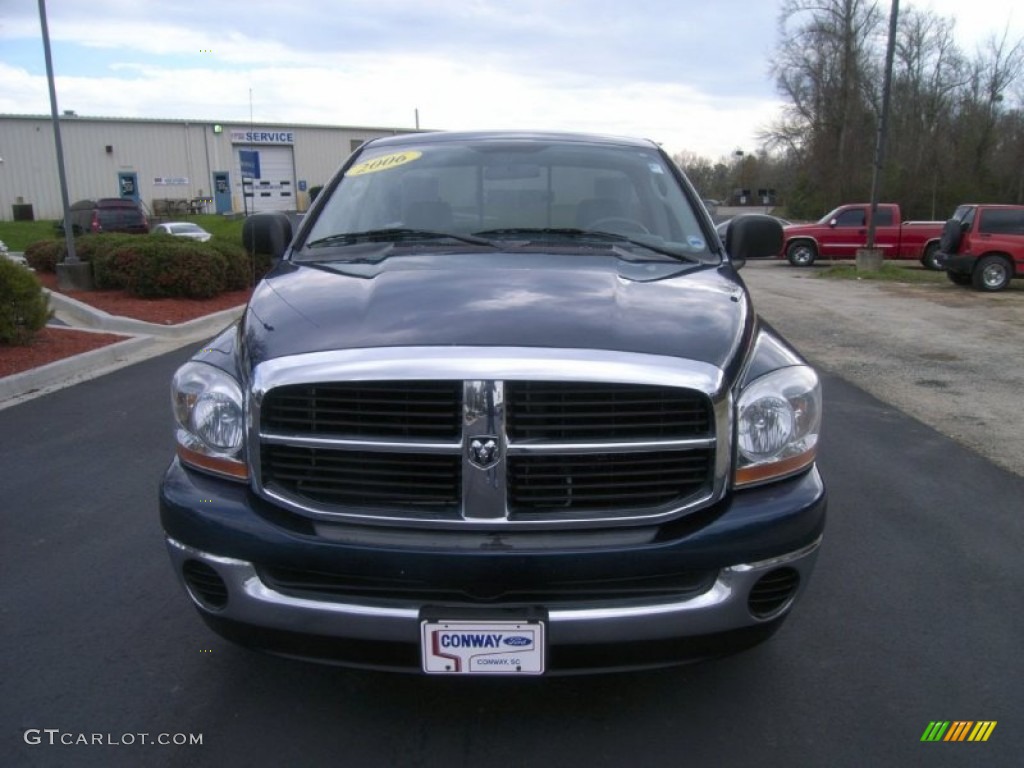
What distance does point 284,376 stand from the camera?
243cm

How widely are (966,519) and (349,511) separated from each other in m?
3.55

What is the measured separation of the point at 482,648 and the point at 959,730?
1553mm

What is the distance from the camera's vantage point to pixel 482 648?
2365 millimetres

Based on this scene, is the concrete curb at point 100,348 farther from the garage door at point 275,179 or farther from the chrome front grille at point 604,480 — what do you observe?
the garage door at point 275,179

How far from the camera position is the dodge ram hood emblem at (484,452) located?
2371 millimetres

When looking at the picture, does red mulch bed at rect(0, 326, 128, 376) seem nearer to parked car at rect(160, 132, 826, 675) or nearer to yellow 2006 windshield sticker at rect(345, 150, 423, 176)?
yellow 2006 windshield sticker at rect(345, 150, 423, 176)

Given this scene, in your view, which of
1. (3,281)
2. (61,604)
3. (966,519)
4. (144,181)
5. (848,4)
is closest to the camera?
(61,604)

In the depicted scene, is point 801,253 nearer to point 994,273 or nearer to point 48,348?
point 994,273

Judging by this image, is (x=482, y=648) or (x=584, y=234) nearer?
(x=482, y=648)

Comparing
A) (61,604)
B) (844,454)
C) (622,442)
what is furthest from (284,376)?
(844,454)

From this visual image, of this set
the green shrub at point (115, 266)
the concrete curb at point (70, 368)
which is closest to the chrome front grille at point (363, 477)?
the concrete curb at point (70, 368)

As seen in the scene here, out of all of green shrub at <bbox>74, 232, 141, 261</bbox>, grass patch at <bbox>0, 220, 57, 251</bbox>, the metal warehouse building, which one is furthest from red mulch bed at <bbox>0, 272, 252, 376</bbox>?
the metal warehouse building

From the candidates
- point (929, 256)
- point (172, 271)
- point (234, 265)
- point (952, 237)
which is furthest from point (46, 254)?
point (929, 256)

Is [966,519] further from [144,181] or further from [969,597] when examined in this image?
[144,181]
